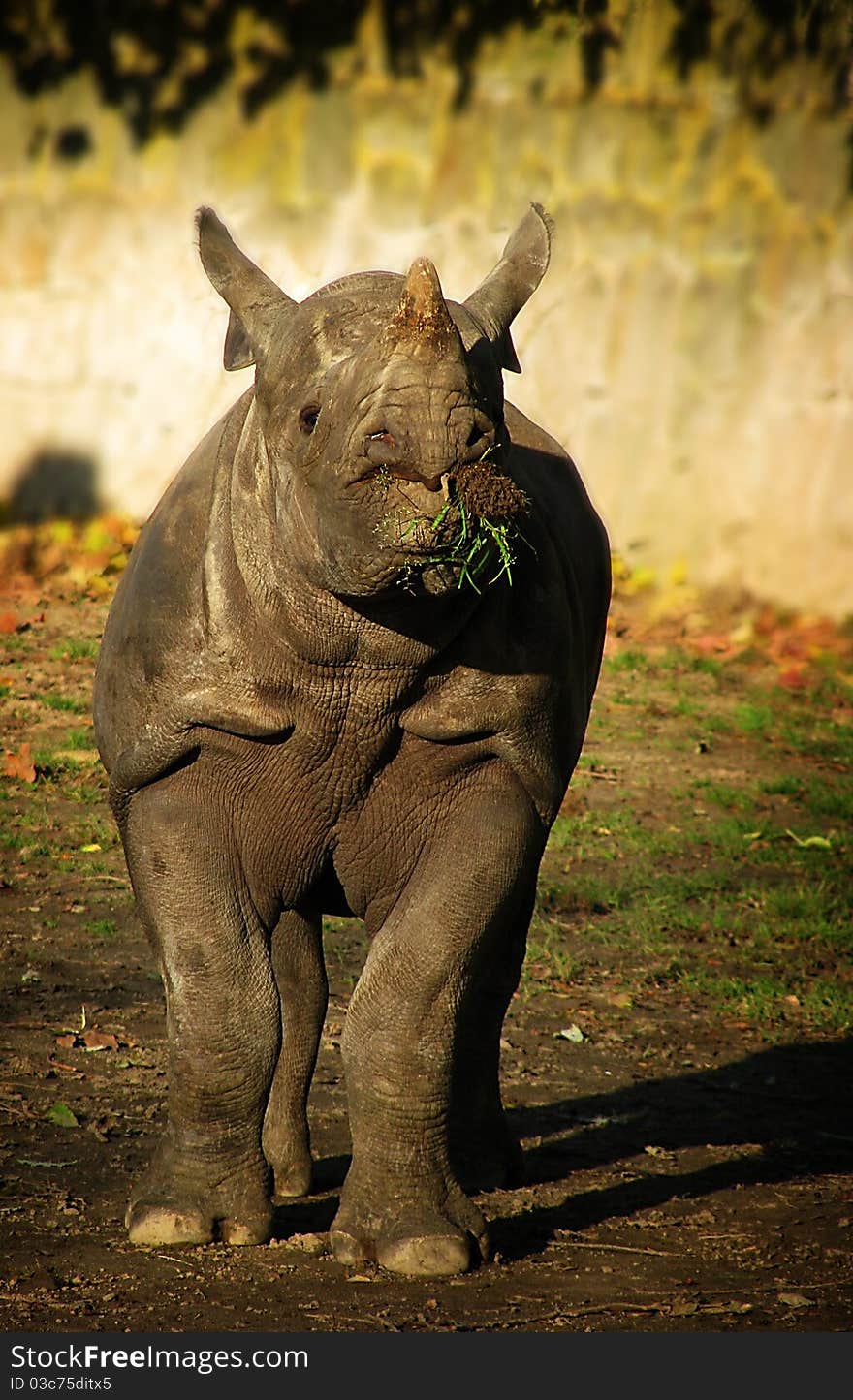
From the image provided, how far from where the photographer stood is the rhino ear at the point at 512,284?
4.90 meters

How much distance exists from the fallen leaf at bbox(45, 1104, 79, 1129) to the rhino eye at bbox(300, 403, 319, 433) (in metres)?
2.37

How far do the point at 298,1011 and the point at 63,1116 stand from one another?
29.9 inches

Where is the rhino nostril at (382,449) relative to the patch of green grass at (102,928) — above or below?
above

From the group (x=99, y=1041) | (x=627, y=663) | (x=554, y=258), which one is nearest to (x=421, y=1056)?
(x=99, y=1041)

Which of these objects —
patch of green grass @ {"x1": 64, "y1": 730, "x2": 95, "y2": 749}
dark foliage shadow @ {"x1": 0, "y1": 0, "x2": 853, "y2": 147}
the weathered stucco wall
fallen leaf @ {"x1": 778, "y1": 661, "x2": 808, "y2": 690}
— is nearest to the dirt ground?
patch of green grass @ {"x1": 64, "y1": 730, "x2": 95, "y2": 749}

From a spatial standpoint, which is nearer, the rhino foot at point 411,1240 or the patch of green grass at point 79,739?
the rhino foot at point 411,1240

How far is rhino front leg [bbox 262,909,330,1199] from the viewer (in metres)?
5.80

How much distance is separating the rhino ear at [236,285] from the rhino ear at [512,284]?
1.48ft

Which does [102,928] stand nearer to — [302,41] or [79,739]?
[79,739]

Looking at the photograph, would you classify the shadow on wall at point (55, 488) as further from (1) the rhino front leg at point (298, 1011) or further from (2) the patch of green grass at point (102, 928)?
(1) the rhino front leg at point (298, 1011)

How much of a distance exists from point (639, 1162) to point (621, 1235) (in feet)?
2.42

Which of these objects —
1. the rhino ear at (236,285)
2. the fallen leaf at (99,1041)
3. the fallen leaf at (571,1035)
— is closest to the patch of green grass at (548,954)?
the fallen leaf at (571,1035)

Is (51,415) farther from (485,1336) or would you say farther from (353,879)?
(485,1336)

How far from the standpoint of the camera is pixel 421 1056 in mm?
5012
